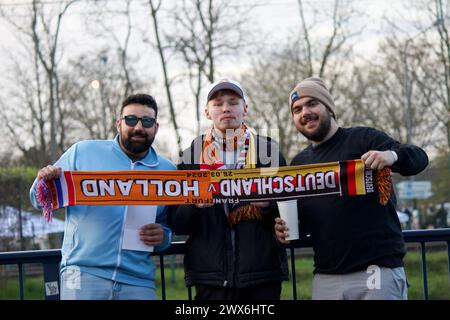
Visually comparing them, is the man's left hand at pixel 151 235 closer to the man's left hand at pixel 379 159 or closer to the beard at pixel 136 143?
the beard at pixel 136 143

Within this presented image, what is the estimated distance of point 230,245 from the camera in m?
4.50

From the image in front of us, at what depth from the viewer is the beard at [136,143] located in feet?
15.3

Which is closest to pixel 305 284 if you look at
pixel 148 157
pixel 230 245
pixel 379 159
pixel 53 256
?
pixel 53 256

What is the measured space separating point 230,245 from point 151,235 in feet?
1.75

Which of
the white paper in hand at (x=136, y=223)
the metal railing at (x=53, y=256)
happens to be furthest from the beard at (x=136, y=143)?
the metal railing at (x=53, y=256)

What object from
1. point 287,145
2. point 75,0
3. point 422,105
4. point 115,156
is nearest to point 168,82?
point 75,0

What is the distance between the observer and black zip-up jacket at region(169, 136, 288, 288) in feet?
14.6

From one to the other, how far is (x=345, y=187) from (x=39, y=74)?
25535 mm

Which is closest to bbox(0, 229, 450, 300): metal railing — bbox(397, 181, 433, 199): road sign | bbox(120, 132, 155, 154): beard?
bbox(120, 132, 155, 154): beard

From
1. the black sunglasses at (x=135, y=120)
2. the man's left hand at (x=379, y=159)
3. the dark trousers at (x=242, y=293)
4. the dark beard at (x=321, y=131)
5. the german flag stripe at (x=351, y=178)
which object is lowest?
the dark trousers at (x=242, y=293)

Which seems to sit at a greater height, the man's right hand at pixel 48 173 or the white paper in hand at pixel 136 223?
the man's right hand at pixel 48 173

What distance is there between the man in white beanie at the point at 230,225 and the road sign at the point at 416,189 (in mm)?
24495
